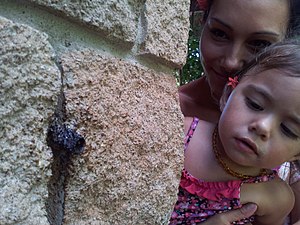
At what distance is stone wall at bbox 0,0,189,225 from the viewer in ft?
1.88

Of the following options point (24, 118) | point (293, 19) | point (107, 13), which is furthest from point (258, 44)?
point (24, 118)

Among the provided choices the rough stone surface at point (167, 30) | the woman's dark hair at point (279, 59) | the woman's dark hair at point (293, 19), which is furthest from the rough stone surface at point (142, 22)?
the woman's dark hair at point (293, 19)

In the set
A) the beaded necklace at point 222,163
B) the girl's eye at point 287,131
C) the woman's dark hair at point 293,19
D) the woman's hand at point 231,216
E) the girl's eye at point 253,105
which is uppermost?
the woman's dark hair at point 293,19

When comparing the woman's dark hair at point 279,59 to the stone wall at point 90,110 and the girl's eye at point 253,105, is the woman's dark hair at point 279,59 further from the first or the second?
the stone wall at point 90,110

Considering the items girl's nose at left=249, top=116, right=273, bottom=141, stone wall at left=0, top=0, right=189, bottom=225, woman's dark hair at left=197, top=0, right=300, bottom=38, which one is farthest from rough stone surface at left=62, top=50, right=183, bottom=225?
woman's dark hair at left=197, top=0, right=300, bottom=38

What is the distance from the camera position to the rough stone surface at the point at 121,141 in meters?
0.66

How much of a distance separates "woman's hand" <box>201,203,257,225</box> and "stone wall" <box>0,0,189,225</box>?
0.40 meters

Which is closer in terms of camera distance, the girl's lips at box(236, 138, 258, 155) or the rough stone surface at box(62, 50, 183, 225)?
the rough stone surface at box(62, 50, 183, 225)

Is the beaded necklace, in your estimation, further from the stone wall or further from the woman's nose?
the stone wall

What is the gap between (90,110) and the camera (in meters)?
0.67

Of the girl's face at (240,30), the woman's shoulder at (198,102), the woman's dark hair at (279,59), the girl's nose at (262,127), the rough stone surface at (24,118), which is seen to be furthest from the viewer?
the woman's shoulder at (198,102)

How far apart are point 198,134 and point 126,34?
583 mm

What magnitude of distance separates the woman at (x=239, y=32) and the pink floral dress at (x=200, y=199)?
0.33 meters

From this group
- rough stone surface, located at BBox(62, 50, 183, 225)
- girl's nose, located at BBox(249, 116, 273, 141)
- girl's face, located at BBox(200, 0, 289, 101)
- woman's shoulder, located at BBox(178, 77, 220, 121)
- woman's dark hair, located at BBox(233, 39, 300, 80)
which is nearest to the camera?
rough stone surface, located at BBox(62, 50, 183, 225)
